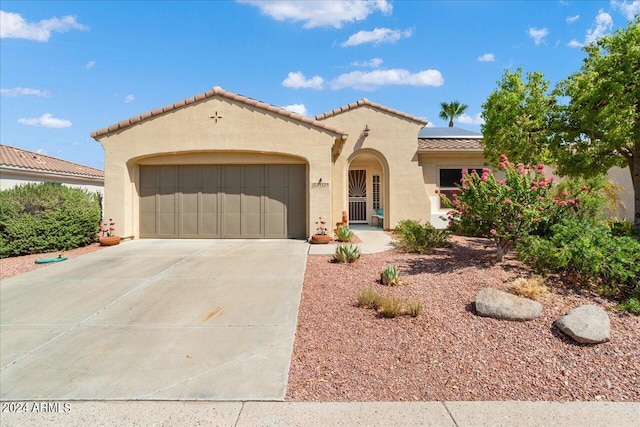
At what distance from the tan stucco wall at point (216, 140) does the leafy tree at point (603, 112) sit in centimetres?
662

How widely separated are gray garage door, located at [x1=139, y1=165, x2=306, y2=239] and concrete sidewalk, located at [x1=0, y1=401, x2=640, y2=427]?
9.17 m

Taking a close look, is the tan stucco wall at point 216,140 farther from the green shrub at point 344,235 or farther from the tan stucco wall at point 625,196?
the tan stucco wall at point 625,196

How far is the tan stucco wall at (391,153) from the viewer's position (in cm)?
Answer: 1487

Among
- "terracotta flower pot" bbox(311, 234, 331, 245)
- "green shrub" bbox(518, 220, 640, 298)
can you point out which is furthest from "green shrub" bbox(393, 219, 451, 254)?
"green shrub" bbox(518, 220, 640, 298)

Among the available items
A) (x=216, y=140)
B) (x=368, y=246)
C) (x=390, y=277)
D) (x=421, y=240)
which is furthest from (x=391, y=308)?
(x=216, y=140)

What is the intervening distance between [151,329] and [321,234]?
7078 millimetres

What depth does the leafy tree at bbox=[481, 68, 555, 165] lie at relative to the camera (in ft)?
32.1

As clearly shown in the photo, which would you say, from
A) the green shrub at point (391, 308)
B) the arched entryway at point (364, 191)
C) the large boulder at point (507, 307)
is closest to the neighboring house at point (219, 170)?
the arched entryway at point (364, 191)

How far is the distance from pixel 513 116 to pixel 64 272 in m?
12.1

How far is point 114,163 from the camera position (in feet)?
40.5

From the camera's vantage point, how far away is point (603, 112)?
7832 mm

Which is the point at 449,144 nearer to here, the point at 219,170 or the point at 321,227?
the point at 321,227

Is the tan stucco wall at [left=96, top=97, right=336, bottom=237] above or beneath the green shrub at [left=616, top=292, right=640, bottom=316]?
above

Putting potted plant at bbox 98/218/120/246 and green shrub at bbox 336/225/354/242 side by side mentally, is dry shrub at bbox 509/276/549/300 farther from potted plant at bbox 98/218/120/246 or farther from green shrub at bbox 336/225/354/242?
potted plant at bbox 98/218/120/246
